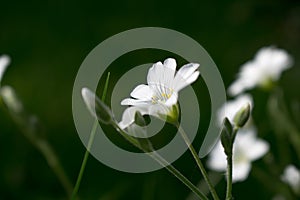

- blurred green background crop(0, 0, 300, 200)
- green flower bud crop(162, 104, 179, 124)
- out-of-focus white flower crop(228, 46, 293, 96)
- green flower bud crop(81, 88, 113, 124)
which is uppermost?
green flower bud crop(81, 88, 113, 124)

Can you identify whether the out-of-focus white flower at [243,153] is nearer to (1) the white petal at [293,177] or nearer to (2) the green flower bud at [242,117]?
(1) the white petal at [293,177]

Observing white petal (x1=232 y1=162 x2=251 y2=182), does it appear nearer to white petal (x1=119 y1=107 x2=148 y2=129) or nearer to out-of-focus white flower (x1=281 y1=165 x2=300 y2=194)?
out-of-focus white flower (x1=281 y1=165 x2=300 y2=194)

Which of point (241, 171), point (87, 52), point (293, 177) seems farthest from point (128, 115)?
point (87, 52)

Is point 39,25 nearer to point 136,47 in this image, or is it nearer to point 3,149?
point 136,47

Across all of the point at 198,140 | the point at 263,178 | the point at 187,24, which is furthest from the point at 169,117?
the point at 187,24

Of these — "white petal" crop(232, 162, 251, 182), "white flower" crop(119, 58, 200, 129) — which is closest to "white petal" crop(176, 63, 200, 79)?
"white flower" crop(119, 58, 200, 129)

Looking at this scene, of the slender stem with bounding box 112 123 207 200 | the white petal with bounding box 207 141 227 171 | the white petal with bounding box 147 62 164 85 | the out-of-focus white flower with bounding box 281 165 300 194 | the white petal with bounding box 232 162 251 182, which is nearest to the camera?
the slender stem with bounding box 112 123 207 200

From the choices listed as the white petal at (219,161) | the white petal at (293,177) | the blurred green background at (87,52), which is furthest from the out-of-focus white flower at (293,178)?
the blurred green background at (87,52)
